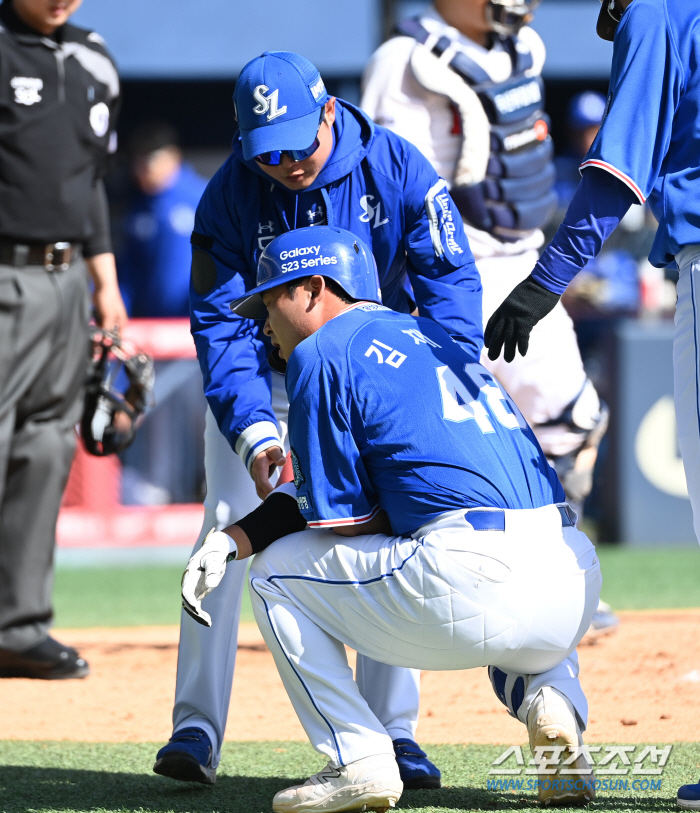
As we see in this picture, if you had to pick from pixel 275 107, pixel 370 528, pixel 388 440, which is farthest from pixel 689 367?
pixel 275 107

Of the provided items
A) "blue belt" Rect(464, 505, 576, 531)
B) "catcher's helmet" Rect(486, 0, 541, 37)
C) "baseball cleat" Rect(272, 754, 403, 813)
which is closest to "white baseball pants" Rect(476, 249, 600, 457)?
"catcher's helmet" Rect(486, 0, 541, 37)

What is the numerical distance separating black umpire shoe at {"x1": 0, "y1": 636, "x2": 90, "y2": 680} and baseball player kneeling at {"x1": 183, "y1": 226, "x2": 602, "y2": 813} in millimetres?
2233

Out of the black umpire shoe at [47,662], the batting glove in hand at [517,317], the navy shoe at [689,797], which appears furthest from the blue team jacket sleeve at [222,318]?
the black umpire shoe at [47,662]

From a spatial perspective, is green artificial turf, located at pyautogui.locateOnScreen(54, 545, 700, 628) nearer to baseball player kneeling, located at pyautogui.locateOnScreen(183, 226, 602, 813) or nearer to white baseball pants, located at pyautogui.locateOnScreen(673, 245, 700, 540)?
white baseball pants, located at pyautogui.locateOnScreen(673, 245, 700, 540)

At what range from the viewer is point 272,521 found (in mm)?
3250

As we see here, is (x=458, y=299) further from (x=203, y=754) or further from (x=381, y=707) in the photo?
(x=203, y=754)

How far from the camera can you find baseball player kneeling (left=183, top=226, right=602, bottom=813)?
298cm

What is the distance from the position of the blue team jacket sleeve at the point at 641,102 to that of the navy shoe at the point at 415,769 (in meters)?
1.63

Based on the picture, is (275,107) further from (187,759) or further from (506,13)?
(506,13)

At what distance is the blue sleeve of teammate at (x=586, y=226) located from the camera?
3150mm

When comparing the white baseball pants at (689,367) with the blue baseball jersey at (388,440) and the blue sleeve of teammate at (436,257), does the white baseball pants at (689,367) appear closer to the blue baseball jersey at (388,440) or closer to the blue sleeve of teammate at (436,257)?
the blue baseball jersey at (388,440)

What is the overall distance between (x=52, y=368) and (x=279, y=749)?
2.11m

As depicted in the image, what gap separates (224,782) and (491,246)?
2582 mm

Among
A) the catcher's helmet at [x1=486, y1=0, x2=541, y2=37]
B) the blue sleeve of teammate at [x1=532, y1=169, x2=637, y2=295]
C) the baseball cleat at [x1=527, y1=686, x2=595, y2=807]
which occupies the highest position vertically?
the catcher's helmet at [x1=486, y1=0, x2=541, y2=37]
